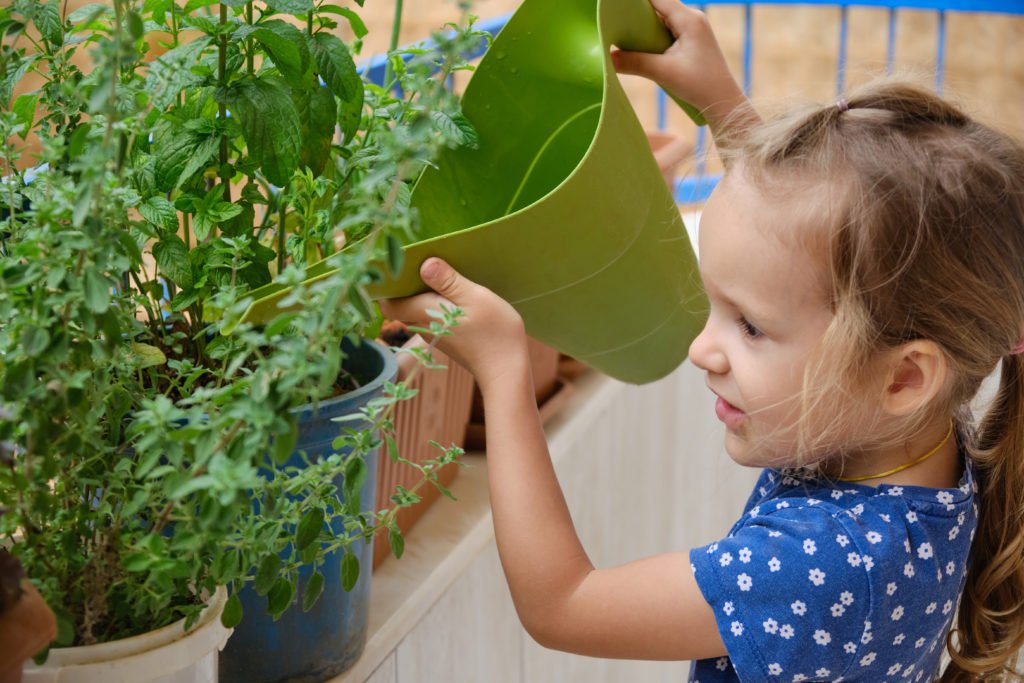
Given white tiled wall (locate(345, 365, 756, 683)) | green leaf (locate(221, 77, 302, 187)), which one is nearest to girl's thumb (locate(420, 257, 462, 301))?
green leaf (locate(221, 77, 302, 187))

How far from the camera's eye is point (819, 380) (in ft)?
2.19

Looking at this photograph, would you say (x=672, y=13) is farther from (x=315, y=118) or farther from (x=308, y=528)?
(x=308, y=528)

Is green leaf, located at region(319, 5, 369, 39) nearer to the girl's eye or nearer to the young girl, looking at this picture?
the young girl

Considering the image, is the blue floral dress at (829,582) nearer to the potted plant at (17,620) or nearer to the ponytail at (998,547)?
the ponytail at (998,547)

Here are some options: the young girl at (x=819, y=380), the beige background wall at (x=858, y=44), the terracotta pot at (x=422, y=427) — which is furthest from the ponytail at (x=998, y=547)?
the beige background wall at (x=858, y=44)

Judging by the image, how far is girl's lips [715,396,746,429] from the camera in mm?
709

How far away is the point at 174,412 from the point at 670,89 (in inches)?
21.1

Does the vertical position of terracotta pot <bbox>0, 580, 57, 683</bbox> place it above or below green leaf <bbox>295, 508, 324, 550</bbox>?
above

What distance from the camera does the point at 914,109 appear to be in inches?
27.7

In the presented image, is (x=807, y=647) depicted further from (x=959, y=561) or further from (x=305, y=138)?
(x=305, y=138)

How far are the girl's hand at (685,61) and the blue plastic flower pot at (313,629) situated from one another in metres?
0.30

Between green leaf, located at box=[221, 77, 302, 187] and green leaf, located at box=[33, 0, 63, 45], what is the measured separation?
90mm

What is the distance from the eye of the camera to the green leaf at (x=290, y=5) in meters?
0.61

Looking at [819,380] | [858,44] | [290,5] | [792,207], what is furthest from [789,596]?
[858,44]
